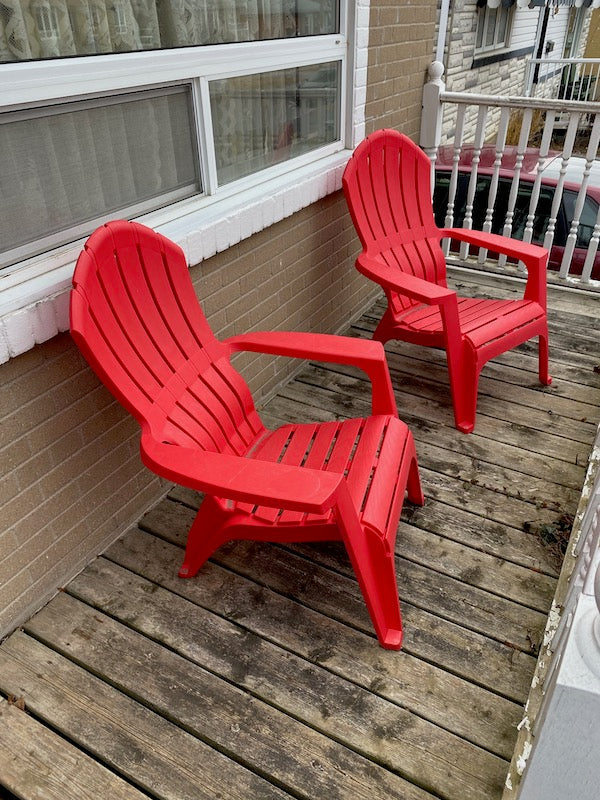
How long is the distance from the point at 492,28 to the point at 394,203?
23.2 feet

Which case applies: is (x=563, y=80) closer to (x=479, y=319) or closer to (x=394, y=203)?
(x=394, y=203)

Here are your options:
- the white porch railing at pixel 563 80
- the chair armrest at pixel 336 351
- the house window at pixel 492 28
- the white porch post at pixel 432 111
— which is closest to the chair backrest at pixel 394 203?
the white porch post at pixel 432 111

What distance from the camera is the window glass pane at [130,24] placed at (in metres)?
1.44

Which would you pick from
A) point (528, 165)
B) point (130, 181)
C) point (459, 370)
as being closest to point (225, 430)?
point (130, 181)

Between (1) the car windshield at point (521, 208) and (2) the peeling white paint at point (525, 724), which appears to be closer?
(2) the peeling white paint at point (525, 724)

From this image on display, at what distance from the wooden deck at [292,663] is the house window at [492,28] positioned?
24.7ft

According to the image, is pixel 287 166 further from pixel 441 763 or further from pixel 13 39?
pixel 441 763

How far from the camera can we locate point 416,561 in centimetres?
205

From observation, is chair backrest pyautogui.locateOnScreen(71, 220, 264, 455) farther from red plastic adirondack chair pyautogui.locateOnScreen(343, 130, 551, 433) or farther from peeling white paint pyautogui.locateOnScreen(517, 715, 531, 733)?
peeling white paint pyautogui.locateOnScreen(517, 715, 531, 733)

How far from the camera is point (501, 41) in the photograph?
8859mm

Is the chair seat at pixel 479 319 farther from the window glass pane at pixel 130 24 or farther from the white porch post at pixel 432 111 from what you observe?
the window glass pane at pixel 130 24

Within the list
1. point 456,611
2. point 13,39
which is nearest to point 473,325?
point 456,611

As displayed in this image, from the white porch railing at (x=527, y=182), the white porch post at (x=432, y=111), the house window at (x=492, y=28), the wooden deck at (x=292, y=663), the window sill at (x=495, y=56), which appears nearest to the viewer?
the wooden deck at (x=292, y=663)

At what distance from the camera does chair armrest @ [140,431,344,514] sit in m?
1.40
